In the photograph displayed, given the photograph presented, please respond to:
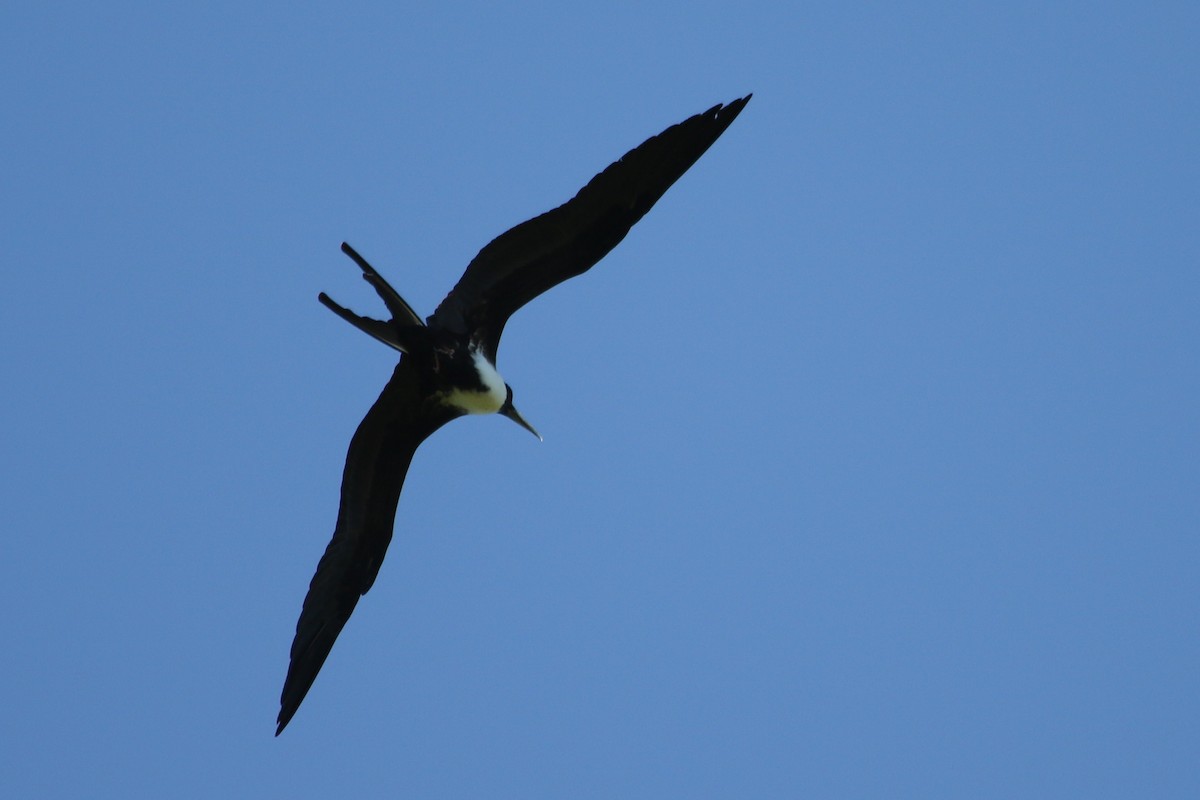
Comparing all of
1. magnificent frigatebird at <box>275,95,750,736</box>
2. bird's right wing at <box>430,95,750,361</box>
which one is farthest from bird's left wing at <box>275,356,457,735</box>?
bird's right wing at <box>430,95,750,361</box>

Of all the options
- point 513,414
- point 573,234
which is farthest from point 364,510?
point 573,234

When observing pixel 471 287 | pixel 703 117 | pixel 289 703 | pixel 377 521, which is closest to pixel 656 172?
pixel 703 117

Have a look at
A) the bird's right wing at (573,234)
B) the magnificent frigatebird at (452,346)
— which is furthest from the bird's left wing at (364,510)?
the bird's right wing at (573,234)

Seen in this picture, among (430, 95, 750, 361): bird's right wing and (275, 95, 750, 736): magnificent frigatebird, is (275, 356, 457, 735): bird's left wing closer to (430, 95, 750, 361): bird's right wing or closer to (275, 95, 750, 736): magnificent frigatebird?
(275, 95, 750, 736): magnificent frigatebird

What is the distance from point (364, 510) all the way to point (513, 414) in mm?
1076

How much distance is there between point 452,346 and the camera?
8.20m

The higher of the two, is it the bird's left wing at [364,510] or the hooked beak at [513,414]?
the hooked beak at [513,414]

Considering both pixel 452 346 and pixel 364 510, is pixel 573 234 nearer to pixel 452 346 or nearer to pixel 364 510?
pixel 452 346

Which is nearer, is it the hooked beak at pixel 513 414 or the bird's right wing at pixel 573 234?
the bird's right wing at pixel 573 234

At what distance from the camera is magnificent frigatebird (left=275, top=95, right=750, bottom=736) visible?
303 inches

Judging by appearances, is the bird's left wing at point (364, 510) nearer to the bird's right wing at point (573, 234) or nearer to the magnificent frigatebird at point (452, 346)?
the magnificent frigatebird at point (452, 346)

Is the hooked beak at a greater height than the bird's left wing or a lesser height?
greater

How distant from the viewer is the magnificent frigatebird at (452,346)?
769cm

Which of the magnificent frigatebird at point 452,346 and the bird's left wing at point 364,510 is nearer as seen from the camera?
the magnificent frigatebird at point 452,346
